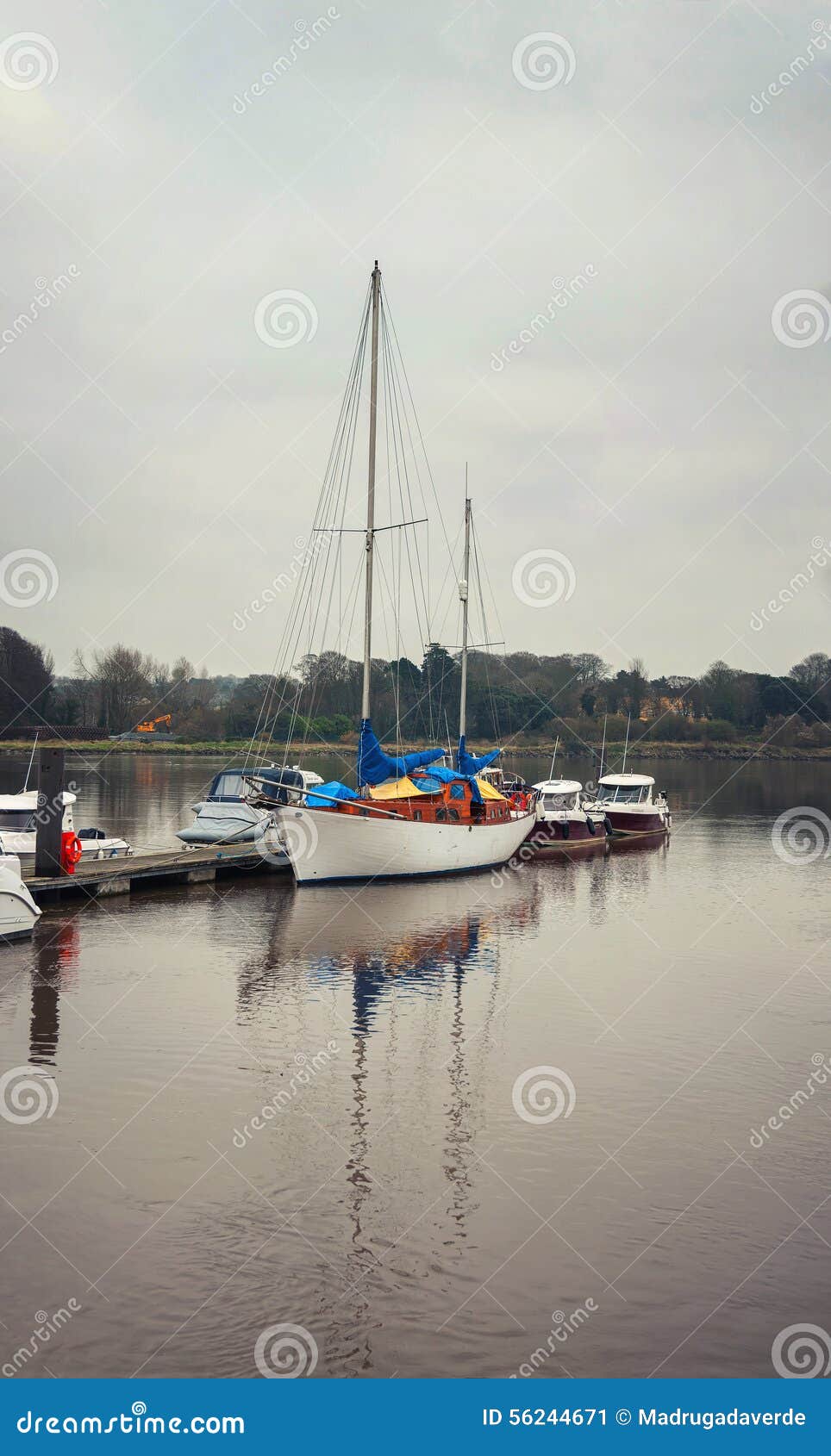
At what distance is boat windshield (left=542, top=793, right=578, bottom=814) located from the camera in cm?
5356

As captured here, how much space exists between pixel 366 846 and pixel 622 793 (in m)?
26.1

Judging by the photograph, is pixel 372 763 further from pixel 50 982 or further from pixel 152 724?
pixel 152 724

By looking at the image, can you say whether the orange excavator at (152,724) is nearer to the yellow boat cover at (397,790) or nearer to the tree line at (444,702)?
the tree line at (444,702)

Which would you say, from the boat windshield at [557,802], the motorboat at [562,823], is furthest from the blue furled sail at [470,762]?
the boat windshield at [557,802]

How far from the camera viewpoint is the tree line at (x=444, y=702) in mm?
120000

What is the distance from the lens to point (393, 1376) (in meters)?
8.81

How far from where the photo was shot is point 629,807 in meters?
56.0

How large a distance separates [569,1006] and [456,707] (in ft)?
376

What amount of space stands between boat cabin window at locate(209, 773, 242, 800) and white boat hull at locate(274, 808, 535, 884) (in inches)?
370

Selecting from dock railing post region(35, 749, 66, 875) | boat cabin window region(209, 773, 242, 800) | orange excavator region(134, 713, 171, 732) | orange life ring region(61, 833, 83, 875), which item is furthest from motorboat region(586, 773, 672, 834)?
orange excavator region(134, 713, 171, 732)

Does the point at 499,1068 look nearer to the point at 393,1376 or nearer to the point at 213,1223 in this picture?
the point at 213,1223

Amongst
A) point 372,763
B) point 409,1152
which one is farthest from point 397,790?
point 409,1152

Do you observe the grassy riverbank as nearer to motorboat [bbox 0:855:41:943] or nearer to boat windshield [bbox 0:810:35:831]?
boat windshield [bbox 0:810:35:831]

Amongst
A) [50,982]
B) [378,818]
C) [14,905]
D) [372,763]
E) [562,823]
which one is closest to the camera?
[50,982]
